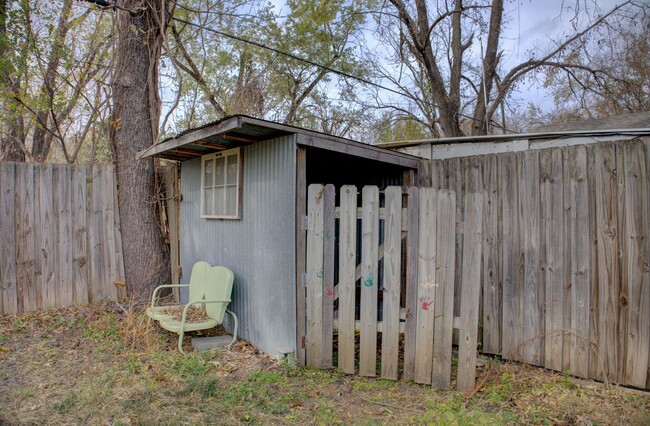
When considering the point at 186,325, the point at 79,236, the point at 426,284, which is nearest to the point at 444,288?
the point at 426,284

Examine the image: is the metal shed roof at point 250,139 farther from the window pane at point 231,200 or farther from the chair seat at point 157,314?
the chair seat at point 157,314

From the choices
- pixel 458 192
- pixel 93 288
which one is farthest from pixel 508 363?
pixel 93 288

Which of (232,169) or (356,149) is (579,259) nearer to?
(356,149)

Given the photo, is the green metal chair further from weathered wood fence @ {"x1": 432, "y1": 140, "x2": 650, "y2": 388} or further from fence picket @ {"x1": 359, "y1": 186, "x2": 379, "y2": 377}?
weathered wood fence @ {"x1": 432, "y1": 140, "x2": 650, "y2": 388}

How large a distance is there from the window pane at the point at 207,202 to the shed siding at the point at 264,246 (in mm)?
121

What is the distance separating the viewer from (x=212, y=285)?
14.2 feet

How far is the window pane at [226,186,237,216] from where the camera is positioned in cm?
439

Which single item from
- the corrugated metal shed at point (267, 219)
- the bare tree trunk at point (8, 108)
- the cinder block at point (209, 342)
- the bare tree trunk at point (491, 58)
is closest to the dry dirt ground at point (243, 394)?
the cinder block at point (209, 342)

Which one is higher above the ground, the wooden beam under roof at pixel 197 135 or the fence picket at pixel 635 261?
the wooden beam under roof at pixel 197 135

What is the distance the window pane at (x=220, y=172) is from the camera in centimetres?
461

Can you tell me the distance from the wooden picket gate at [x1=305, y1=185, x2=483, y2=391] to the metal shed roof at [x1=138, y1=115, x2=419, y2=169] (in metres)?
0.46

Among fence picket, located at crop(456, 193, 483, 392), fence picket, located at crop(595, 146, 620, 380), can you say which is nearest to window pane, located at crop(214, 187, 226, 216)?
fence picket, located at crop(456, 193, 483, 392)

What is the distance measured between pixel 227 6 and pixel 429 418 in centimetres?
860

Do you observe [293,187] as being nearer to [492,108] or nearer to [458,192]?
[458,192]
